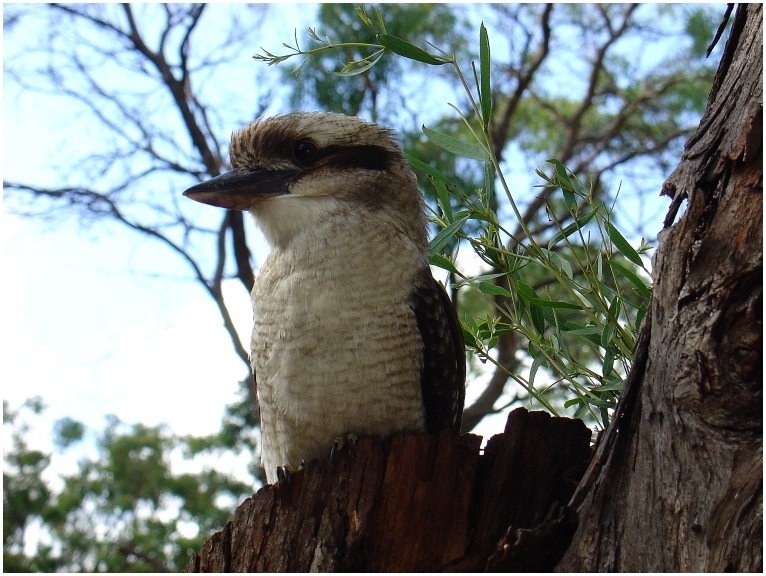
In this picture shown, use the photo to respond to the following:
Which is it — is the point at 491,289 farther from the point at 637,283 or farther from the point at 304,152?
the point at 304,152

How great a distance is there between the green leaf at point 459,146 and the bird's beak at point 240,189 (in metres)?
0.48

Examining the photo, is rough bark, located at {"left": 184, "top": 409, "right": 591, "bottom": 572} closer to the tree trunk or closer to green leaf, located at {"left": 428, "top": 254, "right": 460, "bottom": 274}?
the tree trunk

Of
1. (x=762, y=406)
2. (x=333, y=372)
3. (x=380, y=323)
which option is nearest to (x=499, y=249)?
(x=380, y=323)

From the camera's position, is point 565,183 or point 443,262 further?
point 443,262

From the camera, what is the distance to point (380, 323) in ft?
7.20

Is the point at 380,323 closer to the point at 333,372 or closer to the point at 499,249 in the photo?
the point at 333,372

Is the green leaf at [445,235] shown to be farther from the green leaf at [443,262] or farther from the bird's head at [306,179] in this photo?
the bird's head at [306,179]

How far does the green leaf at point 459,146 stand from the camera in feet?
6.99

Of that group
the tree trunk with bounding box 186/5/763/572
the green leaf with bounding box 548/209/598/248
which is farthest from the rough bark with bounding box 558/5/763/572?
the green leaf with bounding box 548/209/598/248

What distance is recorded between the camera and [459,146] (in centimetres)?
222

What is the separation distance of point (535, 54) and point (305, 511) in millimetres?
6780

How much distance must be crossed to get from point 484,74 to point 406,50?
0.66 feet

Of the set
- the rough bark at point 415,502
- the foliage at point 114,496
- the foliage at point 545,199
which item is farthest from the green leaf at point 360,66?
the foliage at point 114,496

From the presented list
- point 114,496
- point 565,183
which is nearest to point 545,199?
point 565,183
